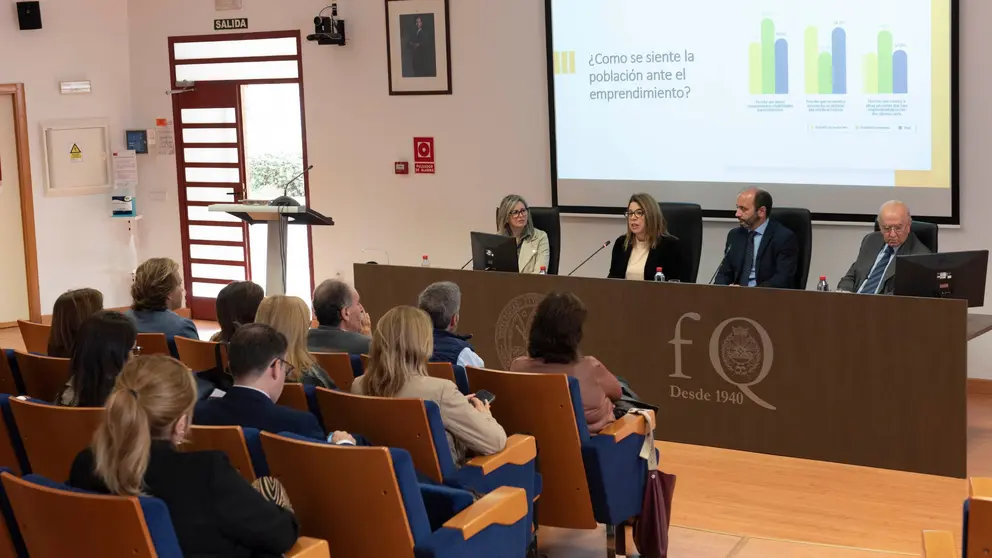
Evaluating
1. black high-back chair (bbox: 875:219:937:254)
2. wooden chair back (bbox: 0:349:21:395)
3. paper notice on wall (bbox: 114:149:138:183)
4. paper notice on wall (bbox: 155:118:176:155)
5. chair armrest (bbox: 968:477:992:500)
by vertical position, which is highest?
paper notice on wall (bbox: 155:118:176:155)

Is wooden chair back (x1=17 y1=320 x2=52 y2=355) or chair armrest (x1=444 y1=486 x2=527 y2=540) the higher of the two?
wooden chair back (x1=17 y1=320 x2=52 y2=355)

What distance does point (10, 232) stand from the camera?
1013cm

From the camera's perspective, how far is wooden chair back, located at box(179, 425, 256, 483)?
3.19 metres

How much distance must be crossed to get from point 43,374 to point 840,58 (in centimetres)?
510

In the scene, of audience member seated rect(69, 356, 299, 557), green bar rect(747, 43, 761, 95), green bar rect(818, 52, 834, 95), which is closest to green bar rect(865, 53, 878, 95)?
green bar rect(818, 52, 834, 95)

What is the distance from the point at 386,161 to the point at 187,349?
449 centimetres

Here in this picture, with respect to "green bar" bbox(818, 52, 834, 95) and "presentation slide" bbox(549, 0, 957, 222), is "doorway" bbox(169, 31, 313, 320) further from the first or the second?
"green bar" bbox(818, 52, 834, 95)

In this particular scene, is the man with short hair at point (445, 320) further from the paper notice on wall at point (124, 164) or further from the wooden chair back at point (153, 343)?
the paper notice on wall at point (124, 164)

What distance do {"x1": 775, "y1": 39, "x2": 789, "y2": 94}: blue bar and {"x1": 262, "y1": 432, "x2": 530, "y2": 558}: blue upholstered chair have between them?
491cm

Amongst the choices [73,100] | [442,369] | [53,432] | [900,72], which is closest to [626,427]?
[442,369]

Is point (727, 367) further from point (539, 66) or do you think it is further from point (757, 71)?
point (539, 66)

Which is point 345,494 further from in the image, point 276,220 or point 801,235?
point 276,220

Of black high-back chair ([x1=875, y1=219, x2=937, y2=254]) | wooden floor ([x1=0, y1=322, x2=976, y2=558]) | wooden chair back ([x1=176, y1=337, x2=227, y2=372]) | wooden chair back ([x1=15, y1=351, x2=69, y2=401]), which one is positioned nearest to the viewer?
wooden chair back ([x1=15, y1=351, x2=69, y2=401])

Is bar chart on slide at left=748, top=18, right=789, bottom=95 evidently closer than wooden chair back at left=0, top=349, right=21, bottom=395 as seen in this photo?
No
